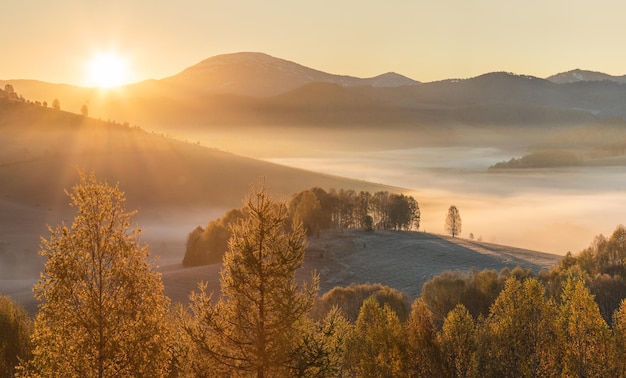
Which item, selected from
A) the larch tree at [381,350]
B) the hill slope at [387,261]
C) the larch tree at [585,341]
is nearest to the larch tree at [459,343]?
the larch tree at [381,350]

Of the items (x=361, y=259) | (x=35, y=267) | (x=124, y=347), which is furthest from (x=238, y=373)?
(x=35, y=267)

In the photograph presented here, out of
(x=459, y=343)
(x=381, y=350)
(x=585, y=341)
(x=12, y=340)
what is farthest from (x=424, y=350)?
(x=12, y=340)

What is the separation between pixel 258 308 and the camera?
71.7ft

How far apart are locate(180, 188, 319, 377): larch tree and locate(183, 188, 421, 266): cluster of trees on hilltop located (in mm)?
95444

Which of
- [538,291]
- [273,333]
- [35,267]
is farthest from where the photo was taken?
[35,267]

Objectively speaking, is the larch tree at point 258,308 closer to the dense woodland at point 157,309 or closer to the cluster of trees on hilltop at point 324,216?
the dense woodland at point 157,309

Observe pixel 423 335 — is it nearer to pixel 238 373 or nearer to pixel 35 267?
pixel 238 373

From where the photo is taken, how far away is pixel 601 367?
4131 centimetres

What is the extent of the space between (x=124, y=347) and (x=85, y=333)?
1238mm

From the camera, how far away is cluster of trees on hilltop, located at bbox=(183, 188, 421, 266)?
12544 centimetres

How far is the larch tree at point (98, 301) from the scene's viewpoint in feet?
62.6

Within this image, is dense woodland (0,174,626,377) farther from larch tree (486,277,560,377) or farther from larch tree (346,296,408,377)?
larch tree (486,277,560,377)

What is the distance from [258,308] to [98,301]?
5.33m

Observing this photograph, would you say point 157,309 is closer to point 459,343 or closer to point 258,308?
point 258,308
